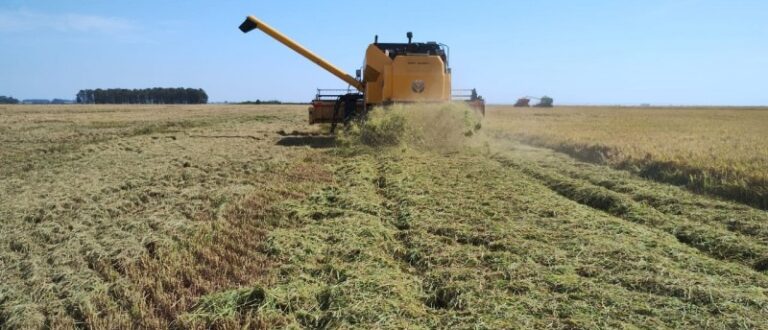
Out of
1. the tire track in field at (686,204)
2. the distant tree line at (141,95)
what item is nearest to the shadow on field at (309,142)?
the tire track in field at (686,204)

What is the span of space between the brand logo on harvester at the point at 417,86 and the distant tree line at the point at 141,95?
97.4 meters

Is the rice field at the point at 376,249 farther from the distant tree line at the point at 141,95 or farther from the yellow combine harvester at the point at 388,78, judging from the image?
the distant tree line at the point at 141,95

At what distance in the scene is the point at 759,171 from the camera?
7.13 m

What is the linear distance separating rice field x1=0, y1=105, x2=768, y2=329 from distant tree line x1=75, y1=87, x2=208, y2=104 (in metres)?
101

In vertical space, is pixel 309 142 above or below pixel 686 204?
above

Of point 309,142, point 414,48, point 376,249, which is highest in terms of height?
point 414,48

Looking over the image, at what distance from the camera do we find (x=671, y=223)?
17.5ft

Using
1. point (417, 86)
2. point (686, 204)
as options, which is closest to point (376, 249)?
point (686, 204)

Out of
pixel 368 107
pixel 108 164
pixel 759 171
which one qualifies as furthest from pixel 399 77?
pixel 759 171

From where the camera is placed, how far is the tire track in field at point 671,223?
14.4ft

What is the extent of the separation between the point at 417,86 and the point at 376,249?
9331 mm

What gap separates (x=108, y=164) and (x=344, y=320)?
7.39 m

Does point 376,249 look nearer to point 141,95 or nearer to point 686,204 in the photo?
point 686,204

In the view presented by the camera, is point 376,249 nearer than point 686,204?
Yes
